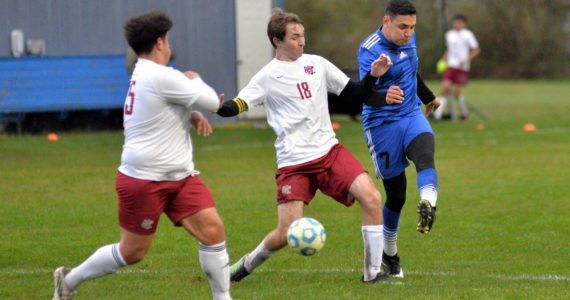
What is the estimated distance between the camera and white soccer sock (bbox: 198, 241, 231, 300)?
23.8 ft

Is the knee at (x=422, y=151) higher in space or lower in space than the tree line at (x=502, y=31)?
higher

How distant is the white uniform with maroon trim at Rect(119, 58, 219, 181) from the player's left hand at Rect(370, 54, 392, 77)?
175cm

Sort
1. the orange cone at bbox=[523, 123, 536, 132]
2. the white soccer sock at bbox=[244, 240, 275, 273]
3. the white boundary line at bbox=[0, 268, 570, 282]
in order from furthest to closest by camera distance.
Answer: the orange cone at bbox=[523, 123, 536, 132], the white boundary line at bbox=[0, 268, 570, 282], the white soccer sock at bbox=[244, 240, 275, 273]

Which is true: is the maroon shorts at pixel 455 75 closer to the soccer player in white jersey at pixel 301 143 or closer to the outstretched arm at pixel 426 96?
the outstretched arm at pixel 426 96

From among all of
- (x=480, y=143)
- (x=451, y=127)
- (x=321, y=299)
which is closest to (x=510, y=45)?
(x=451, y=127)

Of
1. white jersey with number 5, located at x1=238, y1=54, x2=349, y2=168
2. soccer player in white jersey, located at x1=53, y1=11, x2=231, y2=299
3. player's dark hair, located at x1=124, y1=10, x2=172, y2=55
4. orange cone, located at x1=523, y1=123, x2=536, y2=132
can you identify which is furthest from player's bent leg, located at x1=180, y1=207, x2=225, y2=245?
orange cone, located at x1=523, y1=123, x2=536, y2=132

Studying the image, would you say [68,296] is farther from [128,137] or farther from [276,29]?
[276,29]

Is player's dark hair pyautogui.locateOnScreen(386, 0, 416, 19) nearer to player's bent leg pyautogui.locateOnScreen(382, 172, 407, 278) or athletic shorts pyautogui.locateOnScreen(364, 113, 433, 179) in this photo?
athletic shorts pyautogui.locateOnScreen(364, 113, 433, 179)

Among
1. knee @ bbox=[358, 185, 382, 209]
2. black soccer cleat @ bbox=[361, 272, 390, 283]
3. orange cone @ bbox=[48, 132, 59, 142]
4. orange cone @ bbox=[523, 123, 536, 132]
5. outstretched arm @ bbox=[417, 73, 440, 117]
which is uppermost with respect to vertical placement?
outstretched arm @ bbox=[417, 73, 440, 117]

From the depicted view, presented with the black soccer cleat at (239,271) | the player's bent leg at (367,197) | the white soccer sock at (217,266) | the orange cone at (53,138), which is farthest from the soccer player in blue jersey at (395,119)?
the orange cone at (53,138)

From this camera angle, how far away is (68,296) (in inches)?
294

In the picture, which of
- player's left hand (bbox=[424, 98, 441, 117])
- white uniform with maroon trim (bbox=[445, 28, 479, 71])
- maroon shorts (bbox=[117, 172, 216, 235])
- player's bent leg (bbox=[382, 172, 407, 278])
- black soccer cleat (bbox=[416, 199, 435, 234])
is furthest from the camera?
white uniform with maroon trim (bbox=[445, 28, 479, 71])

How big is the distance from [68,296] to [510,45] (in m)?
41.5

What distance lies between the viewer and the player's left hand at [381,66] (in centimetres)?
843
